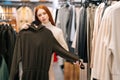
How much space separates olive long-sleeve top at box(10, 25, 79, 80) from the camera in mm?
2426

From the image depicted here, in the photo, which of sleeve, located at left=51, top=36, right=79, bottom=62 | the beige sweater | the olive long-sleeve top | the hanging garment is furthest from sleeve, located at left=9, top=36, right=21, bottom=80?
the beige sweater

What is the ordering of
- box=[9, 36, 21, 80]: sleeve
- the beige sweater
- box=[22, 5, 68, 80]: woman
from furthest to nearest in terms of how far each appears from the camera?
box=[22, 5, 68, 80]: woman, box=[9, 36, 21, 80]: sleeve, the beige sweater

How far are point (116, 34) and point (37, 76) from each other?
98 cm

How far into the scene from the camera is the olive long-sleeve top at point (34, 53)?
7.96 ft

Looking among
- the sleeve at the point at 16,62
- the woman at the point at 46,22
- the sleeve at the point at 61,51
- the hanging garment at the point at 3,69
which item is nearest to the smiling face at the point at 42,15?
the woman at the point at 46,22

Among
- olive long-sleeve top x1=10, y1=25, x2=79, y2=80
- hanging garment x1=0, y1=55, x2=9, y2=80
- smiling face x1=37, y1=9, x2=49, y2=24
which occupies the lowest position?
hanging garment x1=0, y1=55, x2=9, y2=80

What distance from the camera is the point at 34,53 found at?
2430 mm

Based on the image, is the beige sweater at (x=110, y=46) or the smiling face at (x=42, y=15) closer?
the beige sweater at (x=110, y=46)

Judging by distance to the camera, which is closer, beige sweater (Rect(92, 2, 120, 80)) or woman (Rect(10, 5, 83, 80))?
beige sweater (Rect(92, 2, 120, 80))

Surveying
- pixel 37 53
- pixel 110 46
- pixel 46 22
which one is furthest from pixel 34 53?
pixel 110 46

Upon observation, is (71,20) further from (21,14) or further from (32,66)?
(32,66)

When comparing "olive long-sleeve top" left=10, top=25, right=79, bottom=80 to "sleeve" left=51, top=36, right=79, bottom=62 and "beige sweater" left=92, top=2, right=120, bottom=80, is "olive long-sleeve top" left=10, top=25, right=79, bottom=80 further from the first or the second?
"beige sweater" left=92, top=2, right=120, bottom=80

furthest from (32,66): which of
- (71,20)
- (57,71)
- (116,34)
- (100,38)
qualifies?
(57,71)

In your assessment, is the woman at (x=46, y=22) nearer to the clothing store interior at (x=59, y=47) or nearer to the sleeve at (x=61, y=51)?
the clothing store interior at (x=59, y=47)
